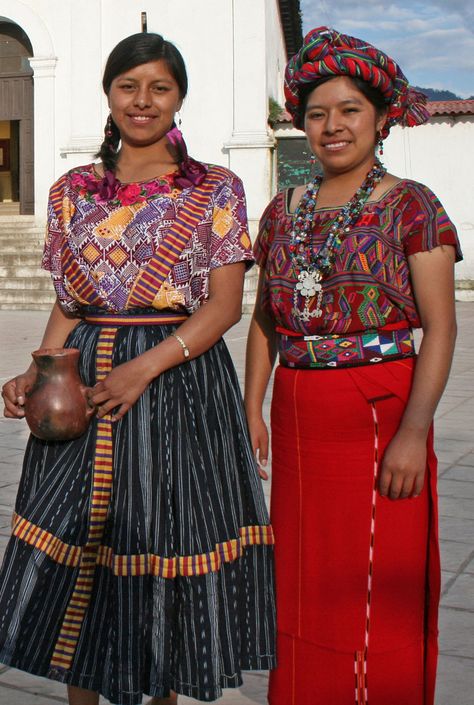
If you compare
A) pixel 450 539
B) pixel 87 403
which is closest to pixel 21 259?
pixel 450 539

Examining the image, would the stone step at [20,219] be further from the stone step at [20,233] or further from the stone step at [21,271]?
the stone step at [21,271]

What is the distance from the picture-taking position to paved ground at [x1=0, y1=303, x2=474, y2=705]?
2855 millimetres

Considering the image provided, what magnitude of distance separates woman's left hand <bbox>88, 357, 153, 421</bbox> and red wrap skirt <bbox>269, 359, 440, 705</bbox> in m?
0.34

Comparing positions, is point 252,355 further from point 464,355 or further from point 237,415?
point 464,355

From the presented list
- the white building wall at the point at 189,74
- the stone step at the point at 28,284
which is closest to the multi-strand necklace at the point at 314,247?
the stone step at the point at 28,284

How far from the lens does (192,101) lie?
17281 mm

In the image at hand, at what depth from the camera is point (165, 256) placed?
2410 millimetres

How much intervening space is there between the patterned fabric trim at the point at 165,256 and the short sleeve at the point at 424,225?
499mm

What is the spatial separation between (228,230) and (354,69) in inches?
18.8

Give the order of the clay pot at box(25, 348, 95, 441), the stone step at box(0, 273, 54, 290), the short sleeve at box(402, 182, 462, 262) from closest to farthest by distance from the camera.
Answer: the short sleeve at box(402, 182, 462, 262) < the clay pot at box(25, 348, 95, 441) < the stone step at box(0, 273, 54, 290)

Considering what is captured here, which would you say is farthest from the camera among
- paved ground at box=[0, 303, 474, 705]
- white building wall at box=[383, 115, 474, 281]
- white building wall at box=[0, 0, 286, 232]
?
white building wall at box=[0, 0, 286, 232]

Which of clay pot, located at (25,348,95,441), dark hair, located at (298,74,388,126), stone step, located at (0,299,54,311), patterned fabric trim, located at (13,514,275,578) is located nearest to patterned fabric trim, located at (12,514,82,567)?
patterned fabric trim, located at (13,514,275,578)

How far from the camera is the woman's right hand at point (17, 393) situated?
244cm

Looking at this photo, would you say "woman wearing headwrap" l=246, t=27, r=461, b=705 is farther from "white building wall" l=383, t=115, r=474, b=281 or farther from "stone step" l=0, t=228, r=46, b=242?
"white building wall" l=383, t=115, r=474, b=281
